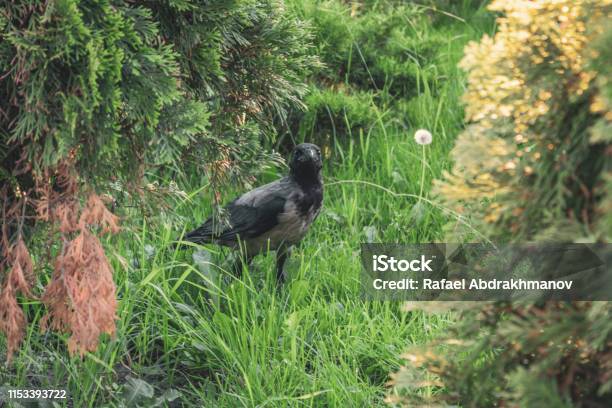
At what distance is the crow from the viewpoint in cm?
418

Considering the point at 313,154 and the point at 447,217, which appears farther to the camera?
the point at 447,217

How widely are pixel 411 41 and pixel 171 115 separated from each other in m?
3.56

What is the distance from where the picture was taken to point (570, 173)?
1879 mm

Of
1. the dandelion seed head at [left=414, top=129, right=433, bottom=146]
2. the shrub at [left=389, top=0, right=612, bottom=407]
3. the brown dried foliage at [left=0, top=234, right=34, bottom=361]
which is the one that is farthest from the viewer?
the dandelion seed head at [left=414, top=129, right=433, bottom=146]

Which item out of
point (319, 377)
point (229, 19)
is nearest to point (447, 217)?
point (319, 377)

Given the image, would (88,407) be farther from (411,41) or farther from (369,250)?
(411,41)

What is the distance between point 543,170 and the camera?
190cm

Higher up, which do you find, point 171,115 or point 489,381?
point 171,115

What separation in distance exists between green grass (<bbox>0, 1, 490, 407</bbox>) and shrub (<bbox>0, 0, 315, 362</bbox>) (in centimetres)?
24

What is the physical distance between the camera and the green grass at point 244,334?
335 cm

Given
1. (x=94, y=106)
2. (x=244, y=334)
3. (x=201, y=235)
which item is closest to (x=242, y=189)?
(x=244, y=334)

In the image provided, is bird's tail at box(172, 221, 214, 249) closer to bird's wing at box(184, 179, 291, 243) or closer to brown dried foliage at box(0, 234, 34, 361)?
bird's wing at box(184, 179, 291, 243)

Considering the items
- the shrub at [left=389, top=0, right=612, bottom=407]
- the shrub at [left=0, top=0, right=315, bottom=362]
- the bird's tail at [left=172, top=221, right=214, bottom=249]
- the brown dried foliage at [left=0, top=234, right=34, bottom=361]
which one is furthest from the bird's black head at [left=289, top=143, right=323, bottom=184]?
the shrub at [left=389, top=0, right=612, bottom=407]

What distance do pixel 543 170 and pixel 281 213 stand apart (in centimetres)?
237
